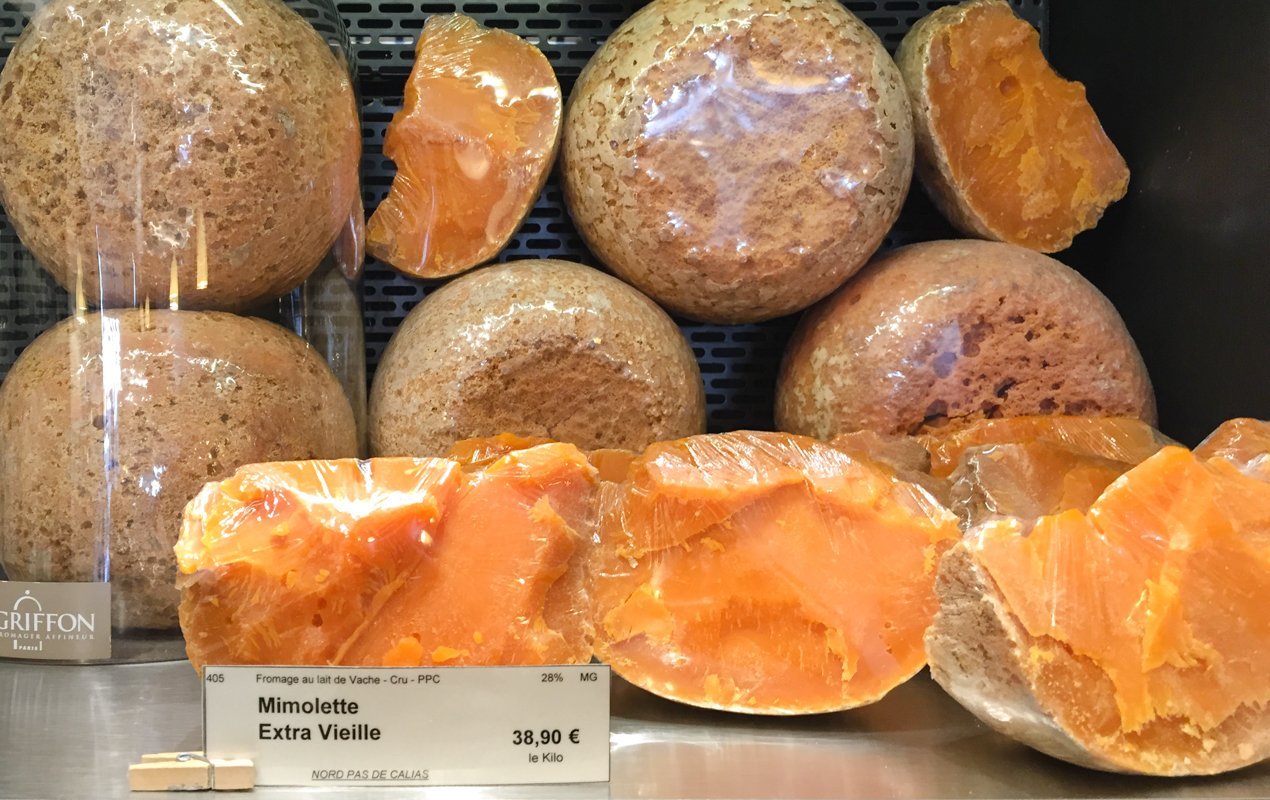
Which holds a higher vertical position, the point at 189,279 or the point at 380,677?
the point at 189,279

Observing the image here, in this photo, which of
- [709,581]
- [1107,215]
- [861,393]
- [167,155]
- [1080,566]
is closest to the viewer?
[1080,566]

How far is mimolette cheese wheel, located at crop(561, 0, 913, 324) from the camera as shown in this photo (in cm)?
105

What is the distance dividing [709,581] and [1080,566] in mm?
247

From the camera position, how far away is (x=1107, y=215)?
4.16ft

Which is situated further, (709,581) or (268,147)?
(268,147)

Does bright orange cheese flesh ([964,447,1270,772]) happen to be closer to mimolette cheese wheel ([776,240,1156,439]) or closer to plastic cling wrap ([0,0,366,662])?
mimolette cheese wheel ([776,240,1156,439])

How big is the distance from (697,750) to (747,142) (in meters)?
0.59

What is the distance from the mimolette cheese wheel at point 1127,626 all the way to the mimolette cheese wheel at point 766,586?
79mm

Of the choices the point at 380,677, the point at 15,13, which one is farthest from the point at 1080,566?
the point at 15,13

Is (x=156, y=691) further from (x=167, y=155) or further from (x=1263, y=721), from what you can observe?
(x=1263, y=721)

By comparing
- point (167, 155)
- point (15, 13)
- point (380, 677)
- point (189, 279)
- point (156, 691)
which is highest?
point (15, 13)

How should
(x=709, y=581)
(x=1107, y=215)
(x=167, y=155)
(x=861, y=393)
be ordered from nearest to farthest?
(x=709, y=581), (x=167, y=155), (x=861, y=393), (x=1107, y=215)

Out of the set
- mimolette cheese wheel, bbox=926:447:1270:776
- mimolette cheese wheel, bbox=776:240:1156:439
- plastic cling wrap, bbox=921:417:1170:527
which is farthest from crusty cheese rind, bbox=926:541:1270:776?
mimolette cheese wheel, bbox=776:240:1156:439

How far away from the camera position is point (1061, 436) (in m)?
1.00
